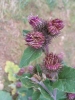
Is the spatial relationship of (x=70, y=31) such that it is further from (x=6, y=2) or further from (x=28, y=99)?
(x=28, y=99)

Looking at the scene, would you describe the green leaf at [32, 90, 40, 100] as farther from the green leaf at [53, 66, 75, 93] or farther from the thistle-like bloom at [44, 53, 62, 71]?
the thistle-like bloom at [44, 53, 62, 71]

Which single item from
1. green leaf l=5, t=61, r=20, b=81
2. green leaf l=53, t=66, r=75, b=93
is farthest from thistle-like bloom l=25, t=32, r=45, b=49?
green leaf l=5, t=61, r=20, b=81

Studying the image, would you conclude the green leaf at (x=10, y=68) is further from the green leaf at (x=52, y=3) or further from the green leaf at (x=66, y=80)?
the green leaf at (x=66, y=80)

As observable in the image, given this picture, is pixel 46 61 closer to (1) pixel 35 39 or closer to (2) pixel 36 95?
(1) pixel 35 39

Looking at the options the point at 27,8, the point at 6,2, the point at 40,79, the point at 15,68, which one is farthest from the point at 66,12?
the point at 40,79

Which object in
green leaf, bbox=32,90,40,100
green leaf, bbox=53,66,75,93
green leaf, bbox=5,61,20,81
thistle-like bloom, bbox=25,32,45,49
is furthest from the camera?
green leaf, bbox=5,61,20,81

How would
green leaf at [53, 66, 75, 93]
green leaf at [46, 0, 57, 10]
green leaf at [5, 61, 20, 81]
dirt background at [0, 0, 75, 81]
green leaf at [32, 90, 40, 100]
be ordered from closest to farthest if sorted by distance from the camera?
green leaf at [53, 66, 75, 93], green leaf at [32, 90, 40, 100], green leaf at [5, 61, 20, 81], dirt background at [0, 0, 75, 81], green leaf at [46, 0, 57, 10]

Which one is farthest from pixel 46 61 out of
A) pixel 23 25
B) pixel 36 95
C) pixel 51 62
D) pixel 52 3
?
pixel 52 3

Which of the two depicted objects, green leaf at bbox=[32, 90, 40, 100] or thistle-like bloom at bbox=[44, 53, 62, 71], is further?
green leaf at bbox=[32, 90, 40, 100]
